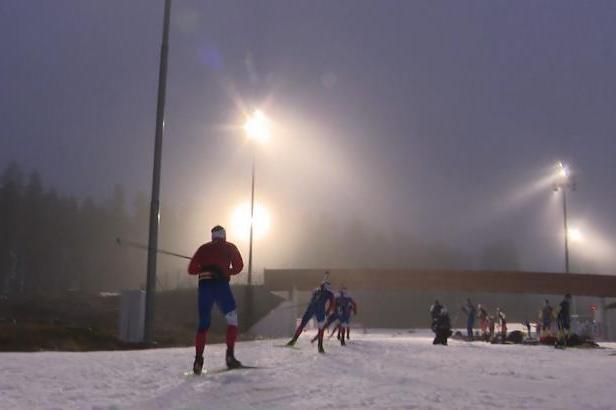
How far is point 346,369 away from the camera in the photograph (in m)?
8.73

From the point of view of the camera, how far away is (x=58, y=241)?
259ft

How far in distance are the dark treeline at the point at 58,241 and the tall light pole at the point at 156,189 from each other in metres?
58.7

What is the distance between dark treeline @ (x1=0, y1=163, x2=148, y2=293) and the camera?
74062mm

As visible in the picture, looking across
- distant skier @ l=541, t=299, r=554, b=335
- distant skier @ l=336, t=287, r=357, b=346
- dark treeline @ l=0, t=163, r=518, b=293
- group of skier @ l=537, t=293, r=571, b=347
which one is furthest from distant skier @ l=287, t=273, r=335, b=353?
dark treeline @ l=0, t=163, r=518, b=293

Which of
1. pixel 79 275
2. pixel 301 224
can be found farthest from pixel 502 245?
pixel 79 275

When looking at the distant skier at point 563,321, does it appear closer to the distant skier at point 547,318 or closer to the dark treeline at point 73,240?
the distant skier at point 547,318

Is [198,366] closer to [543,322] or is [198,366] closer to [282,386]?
[282,386]

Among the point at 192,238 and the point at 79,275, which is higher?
the point at 192,238

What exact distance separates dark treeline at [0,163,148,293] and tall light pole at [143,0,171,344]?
2310 inches

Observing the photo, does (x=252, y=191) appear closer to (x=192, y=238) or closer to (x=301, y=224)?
(x=192, y=238)

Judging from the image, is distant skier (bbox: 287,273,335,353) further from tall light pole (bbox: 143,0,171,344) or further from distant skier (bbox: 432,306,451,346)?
distant skier (bbox: 432,306,451,346)

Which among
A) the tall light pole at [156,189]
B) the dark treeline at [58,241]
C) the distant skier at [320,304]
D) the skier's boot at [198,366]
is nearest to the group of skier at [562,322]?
the distant skier at [320,304]

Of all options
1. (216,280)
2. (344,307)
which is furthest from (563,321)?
(216,280)

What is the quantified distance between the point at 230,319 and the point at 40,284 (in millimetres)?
76782
